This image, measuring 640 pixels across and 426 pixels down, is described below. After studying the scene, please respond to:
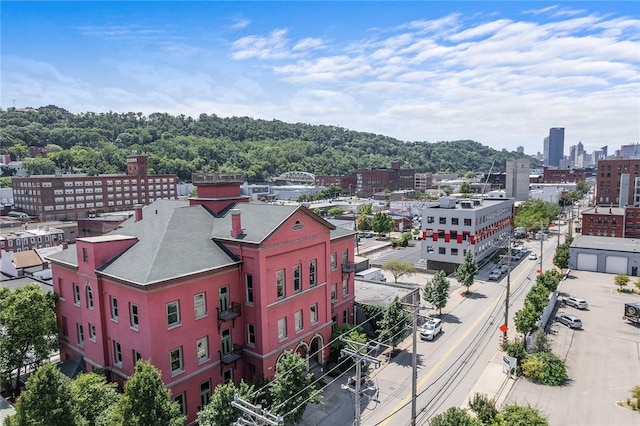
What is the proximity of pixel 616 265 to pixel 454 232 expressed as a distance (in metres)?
27.8

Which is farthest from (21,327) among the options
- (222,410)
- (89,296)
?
(222,410)

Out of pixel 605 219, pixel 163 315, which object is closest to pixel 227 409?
pixel 163 315

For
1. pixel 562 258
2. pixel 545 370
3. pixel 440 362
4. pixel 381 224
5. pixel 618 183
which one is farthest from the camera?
pixel 618 183

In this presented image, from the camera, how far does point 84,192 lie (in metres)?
127

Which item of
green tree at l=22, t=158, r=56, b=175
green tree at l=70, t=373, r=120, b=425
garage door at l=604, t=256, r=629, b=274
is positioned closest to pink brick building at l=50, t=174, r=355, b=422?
green tree at l=70, t=373, r=120, b=425

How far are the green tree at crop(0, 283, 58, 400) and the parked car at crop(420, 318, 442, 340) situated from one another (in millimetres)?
33752

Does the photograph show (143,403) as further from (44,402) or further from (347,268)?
(347,268)

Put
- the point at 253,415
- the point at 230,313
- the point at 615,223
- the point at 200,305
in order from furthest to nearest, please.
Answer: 1. the point at 615,223
2. the point at 230,313
3. the point at 200,305
4. the point at 253,415

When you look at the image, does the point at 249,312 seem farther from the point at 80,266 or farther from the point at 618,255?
the point at 618,255

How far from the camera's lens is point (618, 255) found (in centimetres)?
6556

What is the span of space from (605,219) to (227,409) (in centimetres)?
9090

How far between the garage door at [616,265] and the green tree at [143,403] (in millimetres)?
73177

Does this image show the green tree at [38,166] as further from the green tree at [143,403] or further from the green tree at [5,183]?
the green tree at [143,403]

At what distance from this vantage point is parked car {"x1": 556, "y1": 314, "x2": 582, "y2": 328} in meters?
42.9
